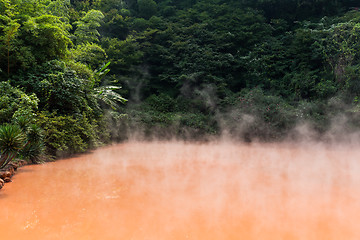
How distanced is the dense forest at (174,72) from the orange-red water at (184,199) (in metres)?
1.25

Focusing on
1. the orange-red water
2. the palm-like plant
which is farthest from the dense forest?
the orange-red water

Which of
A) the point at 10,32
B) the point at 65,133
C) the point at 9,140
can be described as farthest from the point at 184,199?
the point at 10,32

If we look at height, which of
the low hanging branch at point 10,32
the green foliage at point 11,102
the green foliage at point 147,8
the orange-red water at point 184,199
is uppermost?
the green foliage at point 147,8

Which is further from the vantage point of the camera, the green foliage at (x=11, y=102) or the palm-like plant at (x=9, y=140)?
the green foliage at (x=11, y=102)

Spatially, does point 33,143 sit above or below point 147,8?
below

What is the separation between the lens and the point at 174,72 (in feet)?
47.4

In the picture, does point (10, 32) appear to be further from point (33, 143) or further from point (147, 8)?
point (147, 8)

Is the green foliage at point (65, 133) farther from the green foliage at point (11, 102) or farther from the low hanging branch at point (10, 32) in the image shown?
the low hanging branch at point (10, 32)

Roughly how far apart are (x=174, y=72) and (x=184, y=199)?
37.0ft

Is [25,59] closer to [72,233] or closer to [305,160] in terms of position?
[72,233]

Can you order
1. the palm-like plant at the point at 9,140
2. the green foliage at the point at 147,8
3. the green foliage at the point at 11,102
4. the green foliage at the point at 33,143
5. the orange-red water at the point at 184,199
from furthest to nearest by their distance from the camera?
the green foliage at the point at 147,8
the green foliage at the point at 11,102
the green foliage at the point at 33,143
the palm-like plant at the point at 9,140
the orange-red water at the point at 184,199

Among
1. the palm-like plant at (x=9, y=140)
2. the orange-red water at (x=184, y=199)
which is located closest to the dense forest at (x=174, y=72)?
the palm-like plant at (x=9, y=140)

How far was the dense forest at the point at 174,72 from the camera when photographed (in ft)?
22.2

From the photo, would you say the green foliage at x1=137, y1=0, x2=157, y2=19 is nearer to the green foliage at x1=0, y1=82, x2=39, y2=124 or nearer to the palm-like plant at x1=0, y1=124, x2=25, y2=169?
the green foliage at x1=0, y1=82, x2=39, y2=124
